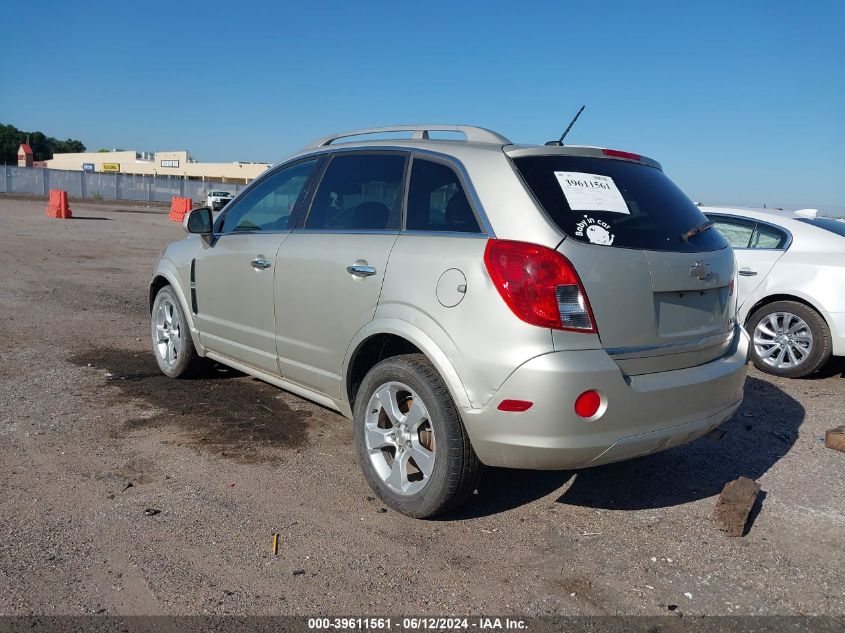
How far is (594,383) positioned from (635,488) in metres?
1.32

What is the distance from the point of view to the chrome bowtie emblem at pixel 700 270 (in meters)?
3.60

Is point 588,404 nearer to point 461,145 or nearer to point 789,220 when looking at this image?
point 461,145

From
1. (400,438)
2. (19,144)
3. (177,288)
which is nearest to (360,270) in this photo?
(400,438)

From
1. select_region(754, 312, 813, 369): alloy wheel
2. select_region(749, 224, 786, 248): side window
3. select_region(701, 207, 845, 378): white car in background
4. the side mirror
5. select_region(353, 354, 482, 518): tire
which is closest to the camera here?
select_region(353, 354, 482, 518): tire

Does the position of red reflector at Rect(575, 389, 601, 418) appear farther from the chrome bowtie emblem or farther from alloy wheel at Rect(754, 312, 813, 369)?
alloy wheel at Rect(754, 312, 813, 369)

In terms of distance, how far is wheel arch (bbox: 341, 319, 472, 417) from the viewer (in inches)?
131

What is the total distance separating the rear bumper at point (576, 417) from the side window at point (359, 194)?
1221mm

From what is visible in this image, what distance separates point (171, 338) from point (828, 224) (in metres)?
6.25

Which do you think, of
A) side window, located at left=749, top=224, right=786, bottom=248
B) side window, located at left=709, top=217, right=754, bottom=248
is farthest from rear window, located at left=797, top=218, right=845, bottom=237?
side window, located at left=709, top=217, right=754, bottom=248

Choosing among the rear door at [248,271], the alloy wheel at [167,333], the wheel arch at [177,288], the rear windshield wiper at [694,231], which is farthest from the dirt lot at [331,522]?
the rear windshield wiper at [694,231]

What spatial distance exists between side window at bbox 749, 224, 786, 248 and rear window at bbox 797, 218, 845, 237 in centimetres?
28

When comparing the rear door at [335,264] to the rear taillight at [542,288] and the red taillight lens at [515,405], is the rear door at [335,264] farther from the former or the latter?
the red taillight lens at [515,405]

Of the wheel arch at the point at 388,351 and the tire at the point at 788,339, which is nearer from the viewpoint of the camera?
the wheel arch at the point at 388,351

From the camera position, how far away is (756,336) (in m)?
7.16
